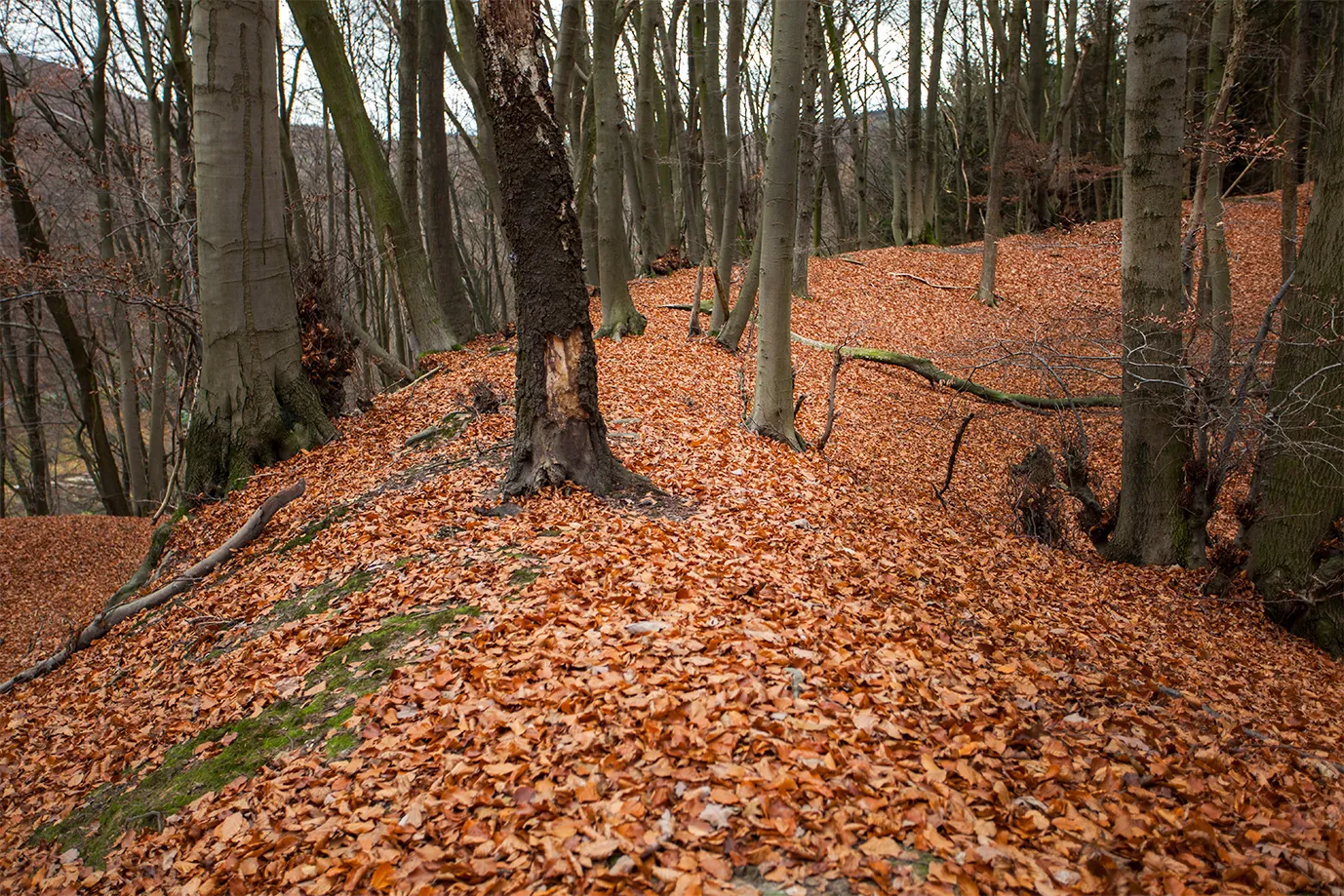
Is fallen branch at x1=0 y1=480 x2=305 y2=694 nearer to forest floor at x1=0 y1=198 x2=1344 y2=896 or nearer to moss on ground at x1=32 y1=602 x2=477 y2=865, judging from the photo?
forest floor at x1=0 y1=198 x2=1344 y2=896

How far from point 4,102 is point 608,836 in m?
→ 16.6

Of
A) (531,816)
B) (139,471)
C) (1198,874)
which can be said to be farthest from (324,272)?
(139,471)

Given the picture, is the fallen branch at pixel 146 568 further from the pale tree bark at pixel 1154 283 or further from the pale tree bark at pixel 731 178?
the pale tree bark at pixel 731 178

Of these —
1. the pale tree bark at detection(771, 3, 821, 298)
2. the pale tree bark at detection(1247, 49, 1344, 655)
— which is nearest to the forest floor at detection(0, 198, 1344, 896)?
the pale tree bark at detection(1247, 49, 1344, 655)

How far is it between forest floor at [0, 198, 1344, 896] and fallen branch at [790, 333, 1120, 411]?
508 cm

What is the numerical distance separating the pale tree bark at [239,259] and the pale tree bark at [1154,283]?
7.23 m

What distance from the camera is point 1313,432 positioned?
5418mm

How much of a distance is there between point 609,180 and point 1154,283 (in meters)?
8.36

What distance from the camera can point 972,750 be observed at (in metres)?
3.01

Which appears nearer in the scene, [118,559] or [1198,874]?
[1198,874]

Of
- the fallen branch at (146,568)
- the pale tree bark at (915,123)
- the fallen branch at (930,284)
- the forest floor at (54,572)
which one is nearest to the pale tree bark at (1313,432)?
the fallen branch at (146,568)

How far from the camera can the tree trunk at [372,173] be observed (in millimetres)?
9891

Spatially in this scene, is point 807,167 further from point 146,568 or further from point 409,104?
point 146,568

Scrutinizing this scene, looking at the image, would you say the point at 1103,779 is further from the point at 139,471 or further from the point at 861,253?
the point at 861,253
